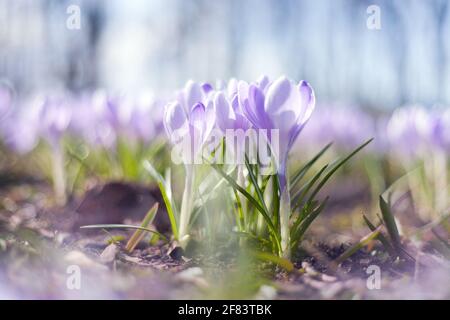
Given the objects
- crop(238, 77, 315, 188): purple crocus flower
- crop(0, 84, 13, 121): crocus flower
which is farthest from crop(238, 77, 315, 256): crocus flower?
crop(0, 84, 13, 121): crocus flower

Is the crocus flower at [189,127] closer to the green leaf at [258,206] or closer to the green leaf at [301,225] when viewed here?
the green leaf at [258,206]

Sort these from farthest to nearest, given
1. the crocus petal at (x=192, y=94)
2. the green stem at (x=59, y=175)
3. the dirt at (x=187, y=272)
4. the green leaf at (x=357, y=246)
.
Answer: the green stem at (x=59, y=175) → the crocus petal at (x=192, y=94) → the green leaf at (x=357, y=246) → the dirt at (x=187, y=272)

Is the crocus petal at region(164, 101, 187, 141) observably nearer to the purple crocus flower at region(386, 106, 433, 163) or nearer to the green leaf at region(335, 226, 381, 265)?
the green leaf at region(335, 226, 381, 265)

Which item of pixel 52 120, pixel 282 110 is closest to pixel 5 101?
pixel 52 120

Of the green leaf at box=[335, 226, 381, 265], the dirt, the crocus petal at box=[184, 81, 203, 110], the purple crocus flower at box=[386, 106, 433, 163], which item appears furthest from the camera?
Answer: the purple crocus flower at box=[386, 106, 433, 163]

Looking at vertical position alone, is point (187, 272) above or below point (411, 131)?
below

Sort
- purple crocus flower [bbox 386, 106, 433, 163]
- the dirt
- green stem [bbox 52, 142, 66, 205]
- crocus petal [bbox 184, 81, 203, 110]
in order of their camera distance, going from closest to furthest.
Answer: the dirt → crocus petal [bbox 184, 81, 203, 110] → purple crocus flower [bbox 386, 106, 433, 163] → green stem [bbox 52, 142, 66, 205]

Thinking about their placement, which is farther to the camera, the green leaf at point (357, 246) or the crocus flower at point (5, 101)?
the crocus flower at point (5, 101)

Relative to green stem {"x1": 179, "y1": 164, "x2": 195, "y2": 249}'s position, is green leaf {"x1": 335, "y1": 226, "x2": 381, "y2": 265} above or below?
below

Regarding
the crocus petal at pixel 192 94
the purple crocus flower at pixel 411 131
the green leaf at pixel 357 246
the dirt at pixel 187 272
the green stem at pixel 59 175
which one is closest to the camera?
the dirt at pixel 187 272

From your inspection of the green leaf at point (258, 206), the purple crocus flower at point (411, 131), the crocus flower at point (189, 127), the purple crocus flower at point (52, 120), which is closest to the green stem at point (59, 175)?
the purple crocus flower at point (52, 120)

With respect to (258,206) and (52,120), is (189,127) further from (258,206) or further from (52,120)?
(52,120)

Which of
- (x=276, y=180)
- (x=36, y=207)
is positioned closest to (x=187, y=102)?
(x=276, y=180)
